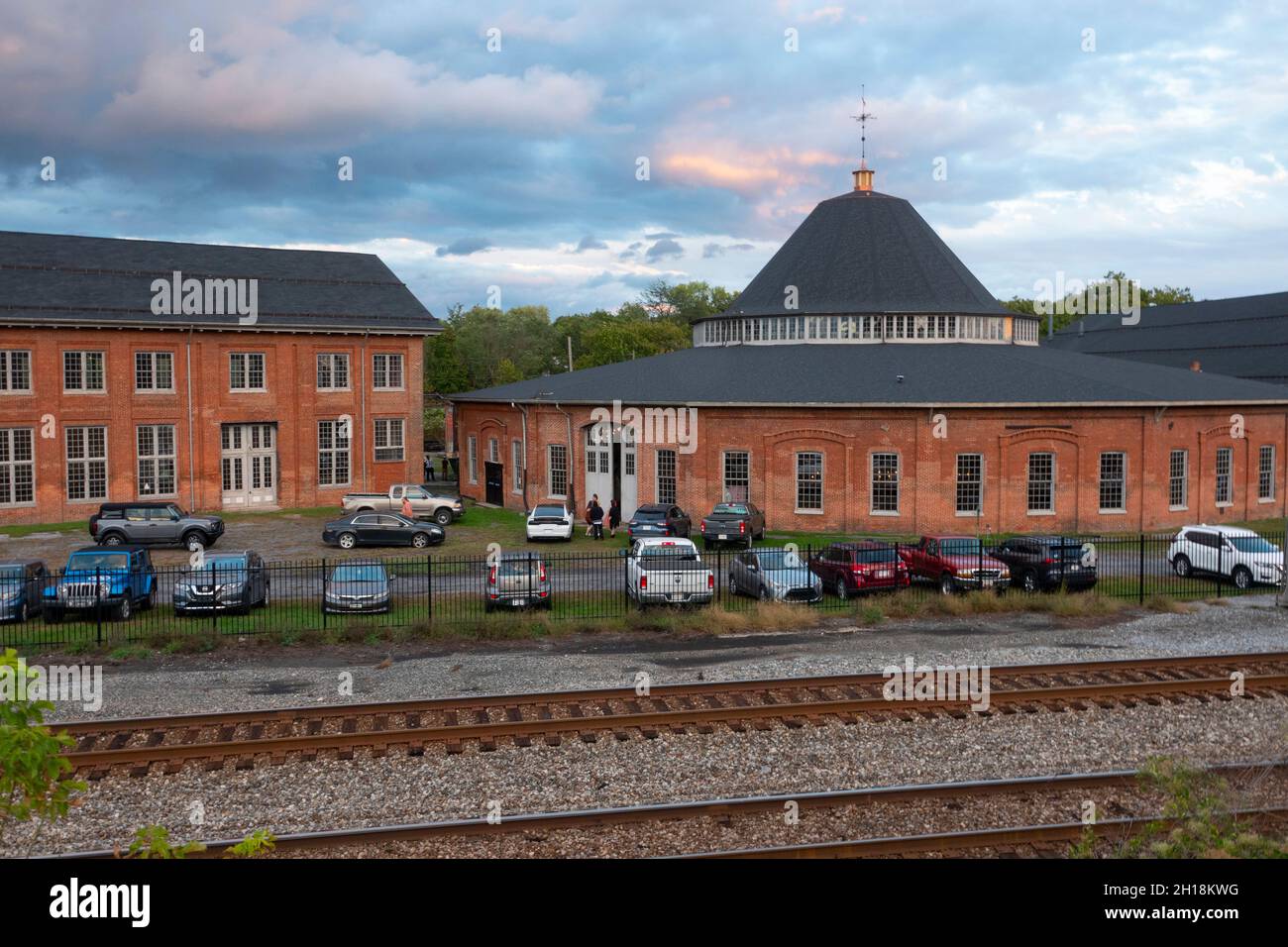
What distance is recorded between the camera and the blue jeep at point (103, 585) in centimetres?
2498

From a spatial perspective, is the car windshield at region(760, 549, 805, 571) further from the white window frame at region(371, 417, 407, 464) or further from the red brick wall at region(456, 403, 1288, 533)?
the white window frame at region(371, 417, 407, 464)

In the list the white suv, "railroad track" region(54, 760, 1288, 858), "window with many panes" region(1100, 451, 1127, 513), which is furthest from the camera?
"window with many panes" region(1100, 451, 1127, 513)

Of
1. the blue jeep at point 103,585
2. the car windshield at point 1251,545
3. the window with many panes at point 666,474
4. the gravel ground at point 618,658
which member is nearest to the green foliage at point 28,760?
the gravel ground at point 618,658

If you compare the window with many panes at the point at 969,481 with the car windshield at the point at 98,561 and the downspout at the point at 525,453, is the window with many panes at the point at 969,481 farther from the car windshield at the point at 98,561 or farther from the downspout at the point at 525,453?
the car windshield at the point at 98,561

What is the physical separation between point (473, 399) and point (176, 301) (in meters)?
14.3

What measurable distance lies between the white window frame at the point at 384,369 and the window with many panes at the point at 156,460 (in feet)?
32.4

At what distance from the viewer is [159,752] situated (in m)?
15.0

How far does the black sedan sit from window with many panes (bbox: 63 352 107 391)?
16.1 metres

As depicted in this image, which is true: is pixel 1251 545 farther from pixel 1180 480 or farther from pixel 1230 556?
pixel 1180 480

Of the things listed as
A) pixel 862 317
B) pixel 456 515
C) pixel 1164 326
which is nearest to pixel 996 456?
pixel 862 317

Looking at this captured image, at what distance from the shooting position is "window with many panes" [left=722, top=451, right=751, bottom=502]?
42562mm

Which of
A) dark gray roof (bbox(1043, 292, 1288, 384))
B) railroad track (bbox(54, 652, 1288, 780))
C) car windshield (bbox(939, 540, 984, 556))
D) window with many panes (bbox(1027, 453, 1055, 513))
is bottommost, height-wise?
railroad track (bbox(54, 652, 1288, 780))

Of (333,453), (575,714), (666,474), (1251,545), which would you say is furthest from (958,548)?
(333,453)

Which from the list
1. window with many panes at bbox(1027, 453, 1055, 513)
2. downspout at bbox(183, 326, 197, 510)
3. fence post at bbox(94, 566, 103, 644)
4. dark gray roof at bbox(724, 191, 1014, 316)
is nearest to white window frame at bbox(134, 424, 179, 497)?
downspout at bbox(183, 326, 197, 510)
